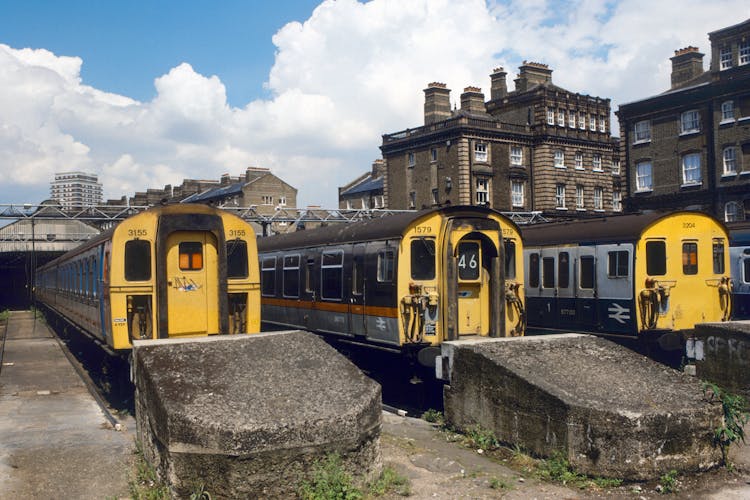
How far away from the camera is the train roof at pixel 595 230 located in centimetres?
1537

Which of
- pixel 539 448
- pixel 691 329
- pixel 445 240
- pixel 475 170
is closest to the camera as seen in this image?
pixel 539 448

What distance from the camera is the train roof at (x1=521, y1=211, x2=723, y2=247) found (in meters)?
15.4

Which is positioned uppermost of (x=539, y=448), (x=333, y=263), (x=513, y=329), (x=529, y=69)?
(x=529, y=69)

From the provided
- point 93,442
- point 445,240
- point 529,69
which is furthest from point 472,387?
point 529,69

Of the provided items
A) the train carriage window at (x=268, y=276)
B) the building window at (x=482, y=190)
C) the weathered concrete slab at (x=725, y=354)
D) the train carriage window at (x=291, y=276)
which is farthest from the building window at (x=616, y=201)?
the weathered concrete slab at (x=725, y=354)

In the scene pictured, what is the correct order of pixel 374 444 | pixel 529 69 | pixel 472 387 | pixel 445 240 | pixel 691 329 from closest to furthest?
pixel 374 444
pixel 472 387
pixel 445 240
pixel 691 329
pixel 529 69

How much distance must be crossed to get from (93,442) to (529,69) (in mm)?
49502

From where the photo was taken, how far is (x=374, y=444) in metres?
8.12

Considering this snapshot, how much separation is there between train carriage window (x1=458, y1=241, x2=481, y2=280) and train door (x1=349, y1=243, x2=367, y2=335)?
6.39 ft

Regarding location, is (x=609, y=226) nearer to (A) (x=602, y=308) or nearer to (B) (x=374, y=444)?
(A) (x=602, y=308)

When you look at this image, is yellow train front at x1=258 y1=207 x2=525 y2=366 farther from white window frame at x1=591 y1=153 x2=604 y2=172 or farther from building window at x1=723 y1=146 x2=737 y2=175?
white window frame at x1=591 y1=153 x2=604 y2=172

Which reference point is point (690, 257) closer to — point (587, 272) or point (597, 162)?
point (587, 272)

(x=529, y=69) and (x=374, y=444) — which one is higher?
(x=529, y=69)

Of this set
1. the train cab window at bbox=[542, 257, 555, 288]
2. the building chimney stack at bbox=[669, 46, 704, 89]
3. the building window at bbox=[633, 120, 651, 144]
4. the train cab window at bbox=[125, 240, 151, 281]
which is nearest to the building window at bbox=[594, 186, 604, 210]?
the building window at bbox=[633, 120, 651, 144]
